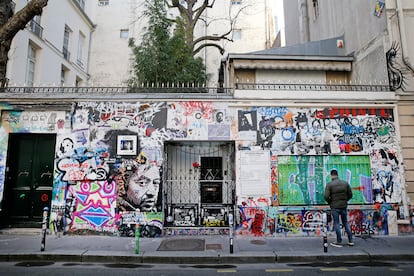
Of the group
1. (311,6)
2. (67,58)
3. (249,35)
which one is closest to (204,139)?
(311,6)

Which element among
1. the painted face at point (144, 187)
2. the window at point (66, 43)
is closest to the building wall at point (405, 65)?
the painted face at point (144, 187)

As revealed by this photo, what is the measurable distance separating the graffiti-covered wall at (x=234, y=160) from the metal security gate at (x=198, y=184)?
0.46m

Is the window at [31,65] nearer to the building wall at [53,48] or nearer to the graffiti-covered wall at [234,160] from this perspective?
the building wall at [53,48]

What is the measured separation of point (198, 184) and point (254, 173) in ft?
5.54

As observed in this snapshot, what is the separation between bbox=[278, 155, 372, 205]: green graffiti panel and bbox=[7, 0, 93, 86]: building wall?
12.8 metres

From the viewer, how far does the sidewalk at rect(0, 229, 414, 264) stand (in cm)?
607

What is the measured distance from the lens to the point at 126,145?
8227 millimetres

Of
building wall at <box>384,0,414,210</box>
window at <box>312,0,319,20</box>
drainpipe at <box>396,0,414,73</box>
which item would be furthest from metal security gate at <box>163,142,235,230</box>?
window at <box>312,0,319,20</box>

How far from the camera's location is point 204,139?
8320mm

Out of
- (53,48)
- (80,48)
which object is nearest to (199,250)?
(53,48)

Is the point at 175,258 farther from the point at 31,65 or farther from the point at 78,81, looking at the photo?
the point at 78,81

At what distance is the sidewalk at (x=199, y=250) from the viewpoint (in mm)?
6070

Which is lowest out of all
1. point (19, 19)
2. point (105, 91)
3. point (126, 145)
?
point (126, 145)

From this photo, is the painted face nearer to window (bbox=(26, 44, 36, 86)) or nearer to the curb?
the curb
